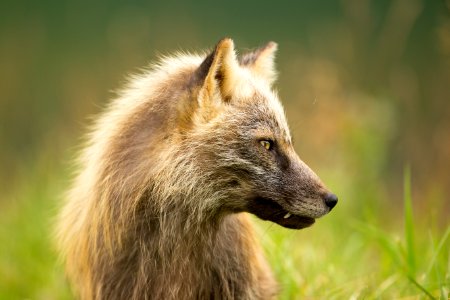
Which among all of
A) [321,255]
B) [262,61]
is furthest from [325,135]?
[262,61]

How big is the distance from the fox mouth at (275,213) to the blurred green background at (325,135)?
0.73m

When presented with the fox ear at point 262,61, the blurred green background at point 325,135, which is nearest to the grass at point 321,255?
the blurred green background at point 325,135

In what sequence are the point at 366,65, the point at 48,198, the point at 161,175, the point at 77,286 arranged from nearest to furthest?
the point at 161,175 < the point at 77,286 < the point at 48,198 < the point at 366,65

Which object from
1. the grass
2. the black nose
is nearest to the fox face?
the black nose

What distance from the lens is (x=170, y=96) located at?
201 inches

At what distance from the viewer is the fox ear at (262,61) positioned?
567 cm

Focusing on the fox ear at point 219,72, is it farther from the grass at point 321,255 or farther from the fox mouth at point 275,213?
the grass at point 321,255

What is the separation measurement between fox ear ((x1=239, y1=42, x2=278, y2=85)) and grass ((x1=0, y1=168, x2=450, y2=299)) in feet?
3.65

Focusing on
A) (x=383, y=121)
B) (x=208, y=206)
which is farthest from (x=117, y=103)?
(x=383, y=121)

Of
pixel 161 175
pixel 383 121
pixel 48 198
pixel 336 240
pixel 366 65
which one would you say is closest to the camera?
pixel 161 175

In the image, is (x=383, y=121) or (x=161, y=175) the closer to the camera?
(x=161, y=175)

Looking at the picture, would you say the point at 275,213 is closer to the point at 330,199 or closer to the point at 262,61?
the point at 330,199

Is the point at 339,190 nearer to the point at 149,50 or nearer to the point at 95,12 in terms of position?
the point at 149,50

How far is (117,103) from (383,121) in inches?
159
